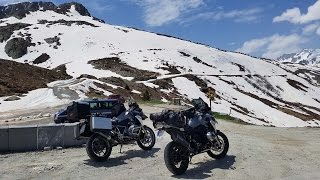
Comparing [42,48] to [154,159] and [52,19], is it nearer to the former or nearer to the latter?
[52,19]

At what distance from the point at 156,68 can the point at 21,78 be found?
2302 inches

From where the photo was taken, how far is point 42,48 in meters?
150

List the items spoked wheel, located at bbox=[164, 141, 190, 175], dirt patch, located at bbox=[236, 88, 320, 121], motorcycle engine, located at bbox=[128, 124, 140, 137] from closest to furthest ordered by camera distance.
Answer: spoked wheel, located at bbox=[164, 141, 190, 175] < motorcycle engine, located at bbox=[128, 124, 140, 137] < dirt patch, located at bbox=[236, 88, 320, 121]

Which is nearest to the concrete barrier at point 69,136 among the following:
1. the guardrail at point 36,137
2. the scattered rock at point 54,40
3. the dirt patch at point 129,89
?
the guardrail at point 36,137

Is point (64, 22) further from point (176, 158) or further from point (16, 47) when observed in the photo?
point (176, 158)

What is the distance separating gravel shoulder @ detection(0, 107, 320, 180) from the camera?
12.4m

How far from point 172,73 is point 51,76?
4362 centimetres

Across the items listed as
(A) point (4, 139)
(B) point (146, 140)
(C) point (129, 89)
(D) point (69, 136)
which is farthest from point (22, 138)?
(C) point (129, 89)

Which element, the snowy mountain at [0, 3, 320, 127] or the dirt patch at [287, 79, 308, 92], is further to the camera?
the dirt patch at [287, 79, 308, 92]

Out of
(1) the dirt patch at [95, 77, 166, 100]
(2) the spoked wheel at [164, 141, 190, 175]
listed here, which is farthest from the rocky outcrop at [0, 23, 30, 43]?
(2) the spoked wheel at [164, 141, 190, 175]

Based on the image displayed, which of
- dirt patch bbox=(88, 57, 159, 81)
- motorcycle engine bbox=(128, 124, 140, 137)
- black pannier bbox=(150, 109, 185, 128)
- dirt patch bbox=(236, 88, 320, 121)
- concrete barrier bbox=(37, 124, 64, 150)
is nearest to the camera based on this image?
black pannier bbox=(150, 109, 185, 128)

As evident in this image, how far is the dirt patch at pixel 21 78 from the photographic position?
181ft

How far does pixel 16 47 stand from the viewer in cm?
14938

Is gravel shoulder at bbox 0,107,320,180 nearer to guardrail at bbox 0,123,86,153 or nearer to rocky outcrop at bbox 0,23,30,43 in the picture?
guardrail at bbox 0,123,86,153
